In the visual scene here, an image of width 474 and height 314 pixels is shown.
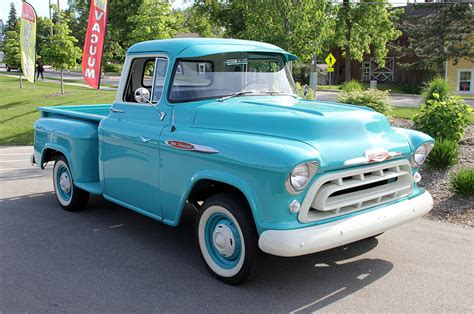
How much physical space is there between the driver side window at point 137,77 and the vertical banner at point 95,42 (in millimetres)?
6176

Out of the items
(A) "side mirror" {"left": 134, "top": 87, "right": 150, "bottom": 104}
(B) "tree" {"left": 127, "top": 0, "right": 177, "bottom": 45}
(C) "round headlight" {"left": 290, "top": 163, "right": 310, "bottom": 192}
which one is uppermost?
(B) "tree" {"left": 127, "top": 0, "right": 177, "bottom": 45}

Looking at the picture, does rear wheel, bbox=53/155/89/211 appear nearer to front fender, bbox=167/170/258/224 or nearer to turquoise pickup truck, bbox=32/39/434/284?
turquoise pickup truck, bbox=32/39/434/284

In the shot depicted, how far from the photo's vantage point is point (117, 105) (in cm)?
539

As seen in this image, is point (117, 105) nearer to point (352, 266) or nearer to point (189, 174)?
point (189, 174)

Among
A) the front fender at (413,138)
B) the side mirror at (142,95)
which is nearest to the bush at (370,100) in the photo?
the front fender at (413,138)

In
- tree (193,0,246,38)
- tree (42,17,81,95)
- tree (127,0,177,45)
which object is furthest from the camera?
tree (193,0,246,38)

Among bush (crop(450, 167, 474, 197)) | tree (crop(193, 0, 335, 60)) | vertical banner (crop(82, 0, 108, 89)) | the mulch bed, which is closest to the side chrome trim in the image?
the mulch bed

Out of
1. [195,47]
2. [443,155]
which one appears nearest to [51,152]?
[195,47]

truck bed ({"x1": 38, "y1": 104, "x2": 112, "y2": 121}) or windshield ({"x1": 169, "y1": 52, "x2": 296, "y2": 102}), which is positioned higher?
windshield ({"x1": 169, "y1": 52, "x2": 296, "y2": 102})

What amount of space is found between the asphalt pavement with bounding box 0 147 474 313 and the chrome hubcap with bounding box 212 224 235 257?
0.92 ft

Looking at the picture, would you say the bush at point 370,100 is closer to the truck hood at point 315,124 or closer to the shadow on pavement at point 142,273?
the shadow on pavement at point 142,273

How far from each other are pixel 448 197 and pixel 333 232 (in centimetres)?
364

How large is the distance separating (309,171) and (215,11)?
2924cm

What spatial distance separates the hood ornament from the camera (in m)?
3.86
